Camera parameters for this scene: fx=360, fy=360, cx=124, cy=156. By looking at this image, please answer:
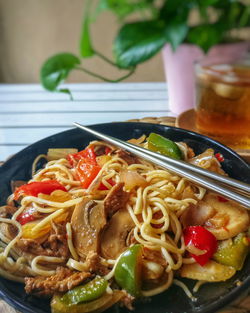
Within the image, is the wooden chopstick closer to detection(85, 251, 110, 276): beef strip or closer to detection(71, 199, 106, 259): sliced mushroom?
detection(71, 199, 106, 259): sliced mushroom

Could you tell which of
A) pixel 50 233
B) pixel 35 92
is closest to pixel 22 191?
pixel 50 233

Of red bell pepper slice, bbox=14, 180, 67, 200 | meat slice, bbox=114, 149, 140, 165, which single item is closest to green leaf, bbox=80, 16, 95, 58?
meat slice, bbox=114, 149, 140, 165

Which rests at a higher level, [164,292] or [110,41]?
[110,41]

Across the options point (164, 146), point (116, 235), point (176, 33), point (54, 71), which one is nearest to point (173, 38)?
point (176, 33)

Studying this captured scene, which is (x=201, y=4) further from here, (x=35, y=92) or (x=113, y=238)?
(x=35, y=92)

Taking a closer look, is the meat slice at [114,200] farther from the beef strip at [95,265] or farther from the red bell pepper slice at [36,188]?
the red bell pepper slice at [36,188]
